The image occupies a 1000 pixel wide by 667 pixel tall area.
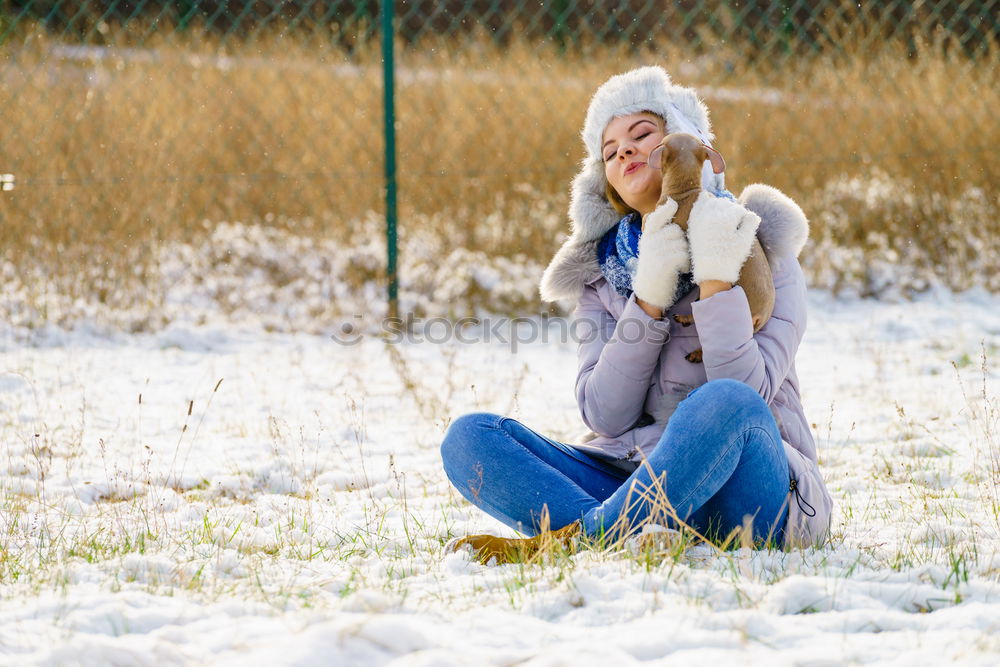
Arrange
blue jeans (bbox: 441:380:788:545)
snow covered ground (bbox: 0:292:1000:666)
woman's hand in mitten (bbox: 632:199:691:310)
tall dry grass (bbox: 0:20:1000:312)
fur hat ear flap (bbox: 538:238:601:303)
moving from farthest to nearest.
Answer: tall dry grass (bbox: 0:20:1000:312), fur hat ear flap (bbox: 538:238:601:303), woman's hand in mitten (bbox: 632:199:691:310), blue jeans (bbox: 441:380:788:545), snow covered ground (bbox: 0:292:1000:666)

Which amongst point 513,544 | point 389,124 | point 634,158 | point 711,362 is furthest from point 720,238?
point 389,124

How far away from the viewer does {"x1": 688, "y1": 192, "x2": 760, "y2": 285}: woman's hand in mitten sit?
2.26 metres

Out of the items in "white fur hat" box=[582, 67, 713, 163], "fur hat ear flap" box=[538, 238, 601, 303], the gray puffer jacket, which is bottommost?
the gray puffer jacket

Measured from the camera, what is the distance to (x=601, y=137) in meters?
2.68

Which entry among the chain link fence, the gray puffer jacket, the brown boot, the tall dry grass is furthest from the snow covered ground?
the tall dry grass

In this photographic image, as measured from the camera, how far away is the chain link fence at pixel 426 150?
6.31m

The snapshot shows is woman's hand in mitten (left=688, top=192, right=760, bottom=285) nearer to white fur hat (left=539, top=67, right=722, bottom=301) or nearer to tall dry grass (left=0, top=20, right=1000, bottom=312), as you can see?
white fur hat (left=539, top=67, right=722, bottom=301)

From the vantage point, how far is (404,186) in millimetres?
7215

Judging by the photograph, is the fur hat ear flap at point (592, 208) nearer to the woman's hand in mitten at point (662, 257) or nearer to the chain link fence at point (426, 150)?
the woman's hand in mitten at point (662, 257)

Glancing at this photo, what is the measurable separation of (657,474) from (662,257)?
0.48 m

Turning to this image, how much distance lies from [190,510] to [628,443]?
1.26 metres

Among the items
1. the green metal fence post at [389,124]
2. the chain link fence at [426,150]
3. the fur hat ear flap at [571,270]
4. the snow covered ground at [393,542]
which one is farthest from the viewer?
the chain link fence at [426,150]

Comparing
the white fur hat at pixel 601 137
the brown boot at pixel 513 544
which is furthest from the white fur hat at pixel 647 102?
the brown boot at pixel 513 544

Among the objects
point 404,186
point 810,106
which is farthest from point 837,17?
point 404,186
